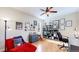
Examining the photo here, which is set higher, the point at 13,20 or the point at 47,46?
the point at 13,20

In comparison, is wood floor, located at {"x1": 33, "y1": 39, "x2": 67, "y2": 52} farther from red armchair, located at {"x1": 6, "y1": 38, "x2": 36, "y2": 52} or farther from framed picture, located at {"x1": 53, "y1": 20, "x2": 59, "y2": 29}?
framed picture, located at {"x1": 53, "y1": 20, "x2": 59, "y2": 29}

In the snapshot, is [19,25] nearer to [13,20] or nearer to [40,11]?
[13,20]

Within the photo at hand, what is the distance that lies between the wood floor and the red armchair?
0.11 meters

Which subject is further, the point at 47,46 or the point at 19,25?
the point at 47,46

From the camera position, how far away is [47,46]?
1.53m

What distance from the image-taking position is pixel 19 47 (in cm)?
145

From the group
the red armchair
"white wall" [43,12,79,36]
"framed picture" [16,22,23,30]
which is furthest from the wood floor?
"framed picture" [16,22,23,30]

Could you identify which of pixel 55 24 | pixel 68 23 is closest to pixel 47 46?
pixel 55 24

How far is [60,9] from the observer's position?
4.75ft

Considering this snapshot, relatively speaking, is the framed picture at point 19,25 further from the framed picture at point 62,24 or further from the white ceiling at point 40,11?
the framed picture at point 62,24

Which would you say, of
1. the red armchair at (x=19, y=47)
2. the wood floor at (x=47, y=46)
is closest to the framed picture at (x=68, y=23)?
the wood floor at (x=47, y=46)

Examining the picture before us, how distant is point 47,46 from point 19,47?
1.70 feet

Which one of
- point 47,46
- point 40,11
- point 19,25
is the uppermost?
point 40,11
